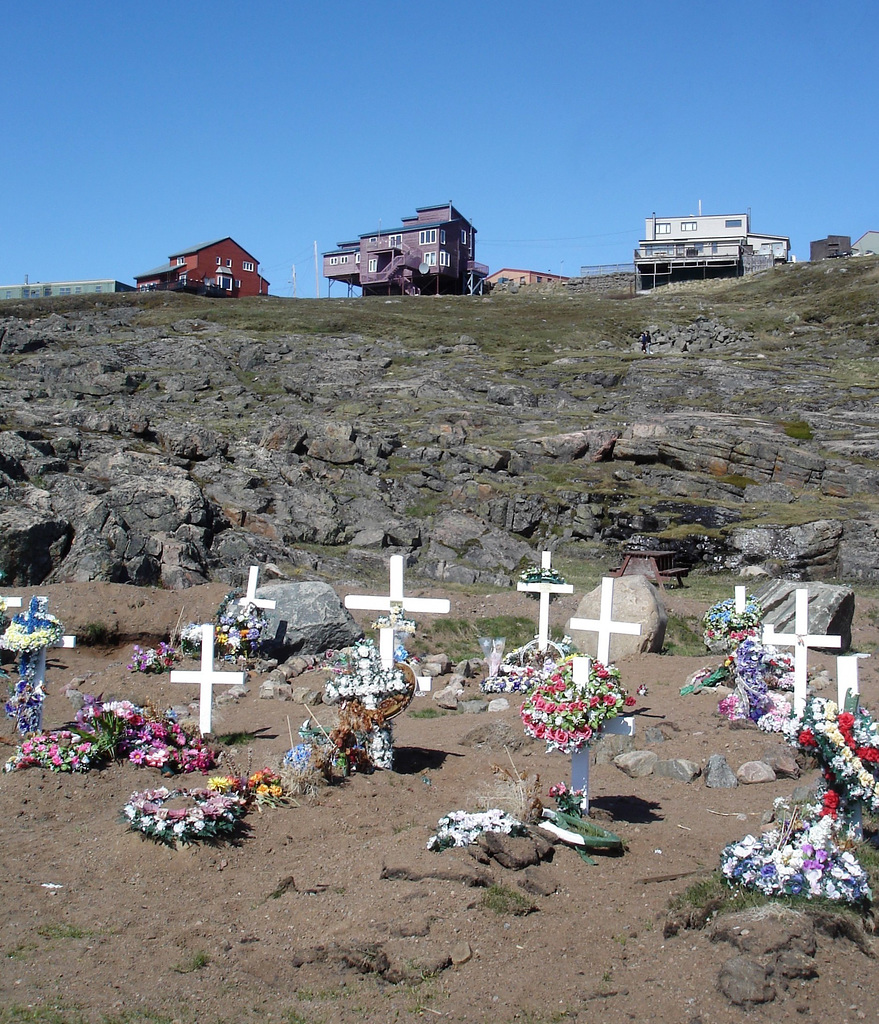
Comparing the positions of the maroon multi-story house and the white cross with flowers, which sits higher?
the maroon multi-story house

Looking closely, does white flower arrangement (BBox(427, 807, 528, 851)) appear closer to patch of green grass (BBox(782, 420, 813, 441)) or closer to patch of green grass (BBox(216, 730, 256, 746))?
patch of green grass (BBox(216, 730, 256, 746))

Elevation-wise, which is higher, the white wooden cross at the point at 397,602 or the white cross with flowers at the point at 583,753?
the white wooden cross at the point at 397,602

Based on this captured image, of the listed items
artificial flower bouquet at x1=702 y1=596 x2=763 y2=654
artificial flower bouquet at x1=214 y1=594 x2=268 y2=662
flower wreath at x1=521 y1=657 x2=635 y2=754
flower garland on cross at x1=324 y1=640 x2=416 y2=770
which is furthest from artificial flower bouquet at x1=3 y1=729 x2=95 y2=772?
artificial flower bouquet at x1=702 y1=596 x2=763 y2=654

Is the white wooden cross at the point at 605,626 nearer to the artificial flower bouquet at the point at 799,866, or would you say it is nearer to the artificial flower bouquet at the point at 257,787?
the artificial flower bouquet at the point at 257,787

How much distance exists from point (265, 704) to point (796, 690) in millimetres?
7060

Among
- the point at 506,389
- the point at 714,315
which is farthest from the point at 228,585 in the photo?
the point at 714,315

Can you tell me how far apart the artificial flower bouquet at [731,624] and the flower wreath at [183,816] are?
26.9ft

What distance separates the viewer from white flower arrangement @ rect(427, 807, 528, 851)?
7.50 meters

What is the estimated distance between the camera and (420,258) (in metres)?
87.1

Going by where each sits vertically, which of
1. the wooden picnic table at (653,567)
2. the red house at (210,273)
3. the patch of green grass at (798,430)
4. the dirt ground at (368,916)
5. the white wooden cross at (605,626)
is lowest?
the dirt ground at (368,916)

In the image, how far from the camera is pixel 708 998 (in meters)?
5.32

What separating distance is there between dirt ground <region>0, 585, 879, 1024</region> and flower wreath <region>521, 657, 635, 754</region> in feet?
3.02

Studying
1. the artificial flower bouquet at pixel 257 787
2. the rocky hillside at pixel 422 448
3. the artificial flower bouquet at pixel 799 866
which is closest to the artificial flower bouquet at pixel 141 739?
the artificial flower bouquet at pixel 257 787

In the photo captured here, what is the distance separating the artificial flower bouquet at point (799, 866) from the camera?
6156mm
